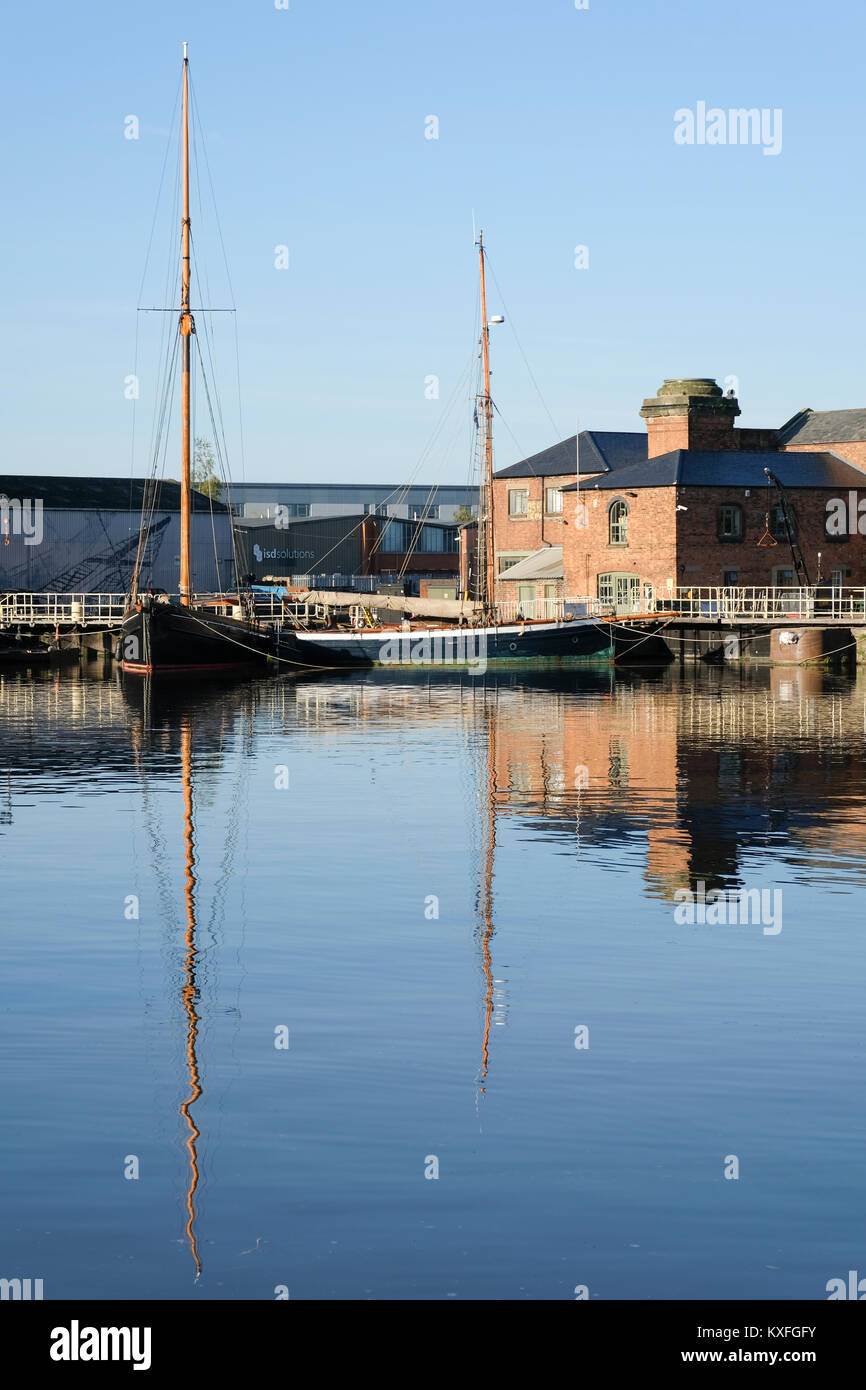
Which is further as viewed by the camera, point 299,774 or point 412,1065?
point 299,774

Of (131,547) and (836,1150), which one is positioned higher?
(131,547)

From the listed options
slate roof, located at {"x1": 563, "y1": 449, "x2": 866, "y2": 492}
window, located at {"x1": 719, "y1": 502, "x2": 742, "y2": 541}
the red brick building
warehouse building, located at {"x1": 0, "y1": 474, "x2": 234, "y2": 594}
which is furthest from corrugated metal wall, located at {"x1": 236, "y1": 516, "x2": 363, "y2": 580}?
window, located at {"x1": 719, "y1": 502, "x2": 742, "y2": 541}

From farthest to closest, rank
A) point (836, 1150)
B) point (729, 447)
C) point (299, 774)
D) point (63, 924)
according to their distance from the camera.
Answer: point (729, 447) < point (299, 774) < point (63, 924) < point (836, 1150)

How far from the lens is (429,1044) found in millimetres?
12922

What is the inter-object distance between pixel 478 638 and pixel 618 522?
1462 centimetres

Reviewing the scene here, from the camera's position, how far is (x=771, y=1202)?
967 centimetres

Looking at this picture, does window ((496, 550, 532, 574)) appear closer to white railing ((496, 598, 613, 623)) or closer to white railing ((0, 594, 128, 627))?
white railing ((496, 598, 613, 623))

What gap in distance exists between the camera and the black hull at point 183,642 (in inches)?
2584

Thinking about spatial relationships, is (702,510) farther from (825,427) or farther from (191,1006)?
(191,1006)

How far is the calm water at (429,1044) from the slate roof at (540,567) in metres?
59.6

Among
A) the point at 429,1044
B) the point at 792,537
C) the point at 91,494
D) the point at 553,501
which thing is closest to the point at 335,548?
the point at 91,494
